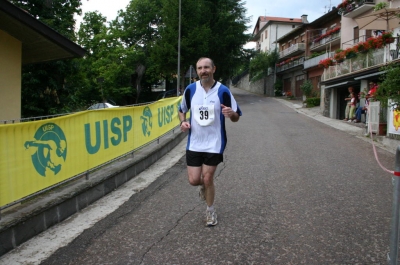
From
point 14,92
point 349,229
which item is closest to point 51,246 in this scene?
point 349,229

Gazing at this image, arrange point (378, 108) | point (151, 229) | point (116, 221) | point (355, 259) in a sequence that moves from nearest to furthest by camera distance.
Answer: point (355, 259) < point (151, 229) < point (116, 221) < point (378, 108)

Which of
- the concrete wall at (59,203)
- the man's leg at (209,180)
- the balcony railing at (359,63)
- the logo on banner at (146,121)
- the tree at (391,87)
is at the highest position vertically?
the balcony railing at (359,63)

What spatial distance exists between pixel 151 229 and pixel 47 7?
17.4m

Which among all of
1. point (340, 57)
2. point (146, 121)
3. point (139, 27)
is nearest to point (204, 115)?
point (146, 121)

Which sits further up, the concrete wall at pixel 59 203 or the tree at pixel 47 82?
the tree at pixel 47 82

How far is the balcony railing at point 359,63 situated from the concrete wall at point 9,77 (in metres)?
13.9

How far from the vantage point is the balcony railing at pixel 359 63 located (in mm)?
16047

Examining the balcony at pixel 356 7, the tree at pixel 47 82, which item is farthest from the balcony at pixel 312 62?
the tree at pixel 47 82

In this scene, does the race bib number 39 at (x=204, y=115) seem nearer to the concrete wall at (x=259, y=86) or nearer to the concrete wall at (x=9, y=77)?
the concrete wall at (x=9, y=77)

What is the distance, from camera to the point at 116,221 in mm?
4355

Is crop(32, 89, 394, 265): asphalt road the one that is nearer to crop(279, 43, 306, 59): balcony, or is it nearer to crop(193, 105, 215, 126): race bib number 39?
crop(193, 105, 215, 126): race bib number 39

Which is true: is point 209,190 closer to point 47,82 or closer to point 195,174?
point 195,174

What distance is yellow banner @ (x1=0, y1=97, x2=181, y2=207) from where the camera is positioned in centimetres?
372

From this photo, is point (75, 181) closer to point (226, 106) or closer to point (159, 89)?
point (226, 106)
